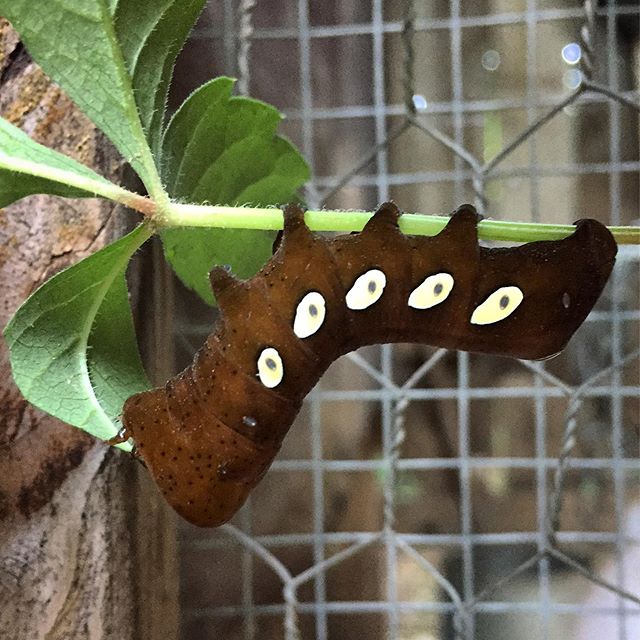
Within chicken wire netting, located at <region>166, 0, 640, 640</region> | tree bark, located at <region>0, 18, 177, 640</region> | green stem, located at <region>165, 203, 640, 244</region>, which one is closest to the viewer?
green stem, located at <region>165, 203, 640, 244</region>

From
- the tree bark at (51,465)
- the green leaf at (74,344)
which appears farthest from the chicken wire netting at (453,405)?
the green leaf at (74,344)

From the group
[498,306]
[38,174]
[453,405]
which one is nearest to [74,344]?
[38,174]

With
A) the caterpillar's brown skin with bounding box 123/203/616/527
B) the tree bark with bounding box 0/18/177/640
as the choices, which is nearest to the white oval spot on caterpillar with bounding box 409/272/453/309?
the caterpillar's brown skin with bounding box 123/203/616/527

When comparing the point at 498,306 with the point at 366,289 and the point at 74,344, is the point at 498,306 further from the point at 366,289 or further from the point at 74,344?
the point at 74,344

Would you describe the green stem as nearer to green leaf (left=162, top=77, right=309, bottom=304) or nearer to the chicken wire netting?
green leaf (left=162, top=77, right=309, bottom=304)

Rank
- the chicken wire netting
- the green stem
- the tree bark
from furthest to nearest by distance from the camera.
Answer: the chicken wire netting < the tree bark < the green stem

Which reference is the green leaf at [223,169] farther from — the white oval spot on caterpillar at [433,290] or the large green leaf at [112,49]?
the white oval spot on caterpillar at [433,290]
